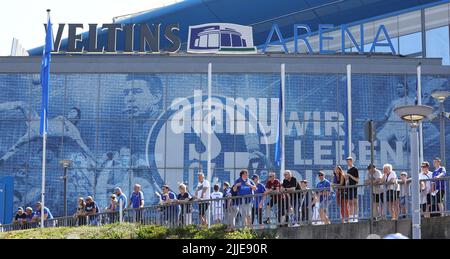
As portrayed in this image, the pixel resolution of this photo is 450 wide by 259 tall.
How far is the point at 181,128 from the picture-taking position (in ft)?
128

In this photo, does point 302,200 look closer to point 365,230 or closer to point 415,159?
point 365,230

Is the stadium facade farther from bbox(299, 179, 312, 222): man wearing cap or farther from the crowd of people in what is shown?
bbox(299, 179, 312, 222): man wearing cap

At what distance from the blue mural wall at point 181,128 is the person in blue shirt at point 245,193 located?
15282 mm

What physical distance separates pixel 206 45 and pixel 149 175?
6.79 meters

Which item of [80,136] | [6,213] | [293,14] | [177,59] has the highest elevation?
[293,14]

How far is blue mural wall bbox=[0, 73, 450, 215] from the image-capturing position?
126 feet

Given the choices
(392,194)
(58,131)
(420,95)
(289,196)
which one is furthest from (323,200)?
(58,131)

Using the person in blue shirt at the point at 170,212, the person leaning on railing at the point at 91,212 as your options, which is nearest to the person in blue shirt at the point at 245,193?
the person in blue shirt at the point at 170,212

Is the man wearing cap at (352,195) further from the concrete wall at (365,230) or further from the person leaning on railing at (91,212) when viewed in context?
the person leaning on railing at (91,212)

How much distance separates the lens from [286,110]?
128 feet

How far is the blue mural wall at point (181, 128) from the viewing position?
126ft

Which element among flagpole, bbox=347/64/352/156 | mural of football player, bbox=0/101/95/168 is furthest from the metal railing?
mural of football player, bbox=0/101/95/168
